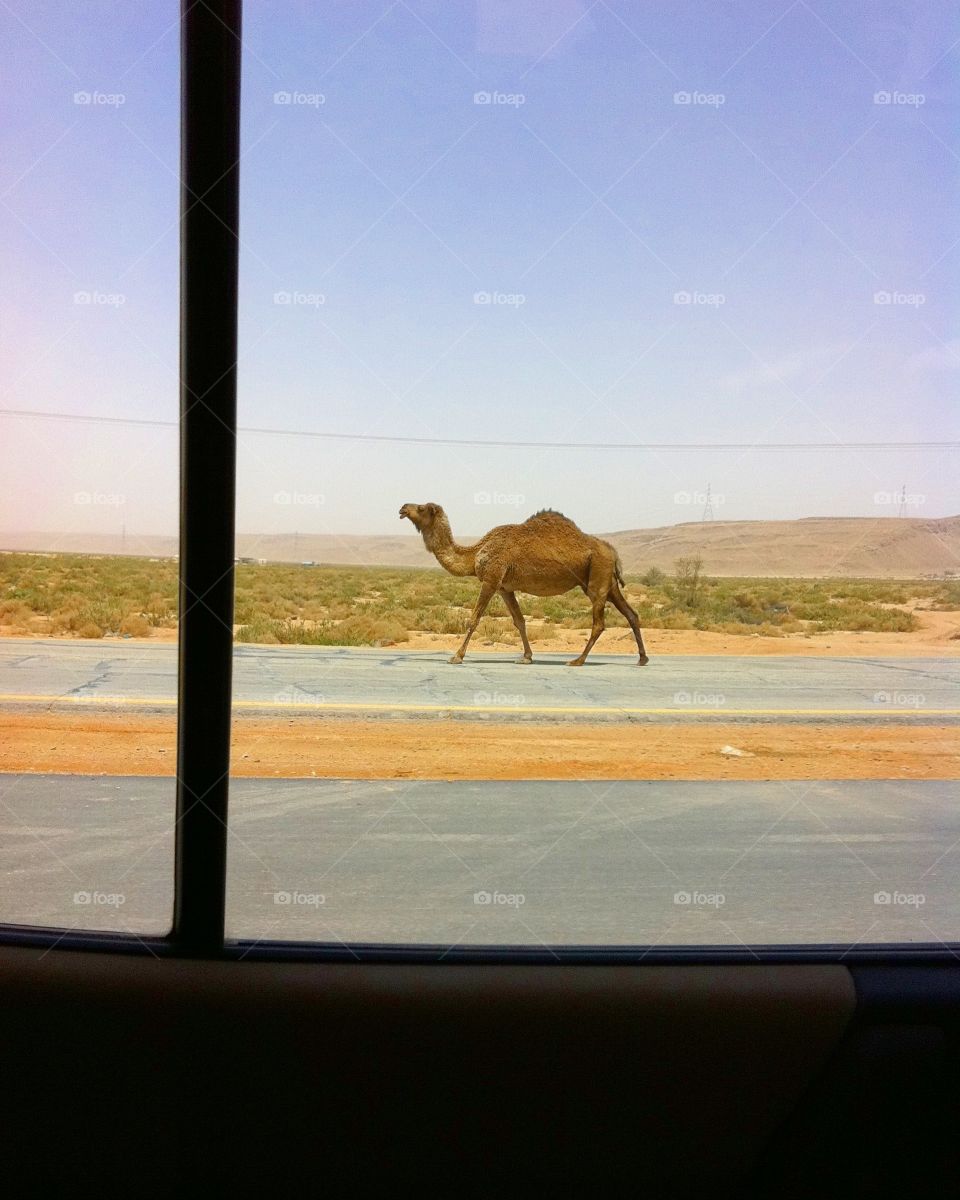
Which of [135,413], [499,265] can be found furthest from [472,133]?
[135,413]

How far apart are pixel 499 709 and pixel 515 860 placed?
29.8 inches

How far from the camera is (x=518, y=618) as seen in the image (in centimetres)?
284

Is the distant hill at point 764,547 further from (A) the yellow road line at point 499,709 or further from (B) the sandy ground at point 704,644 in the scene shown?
(A) the yellow road line at point 499,709

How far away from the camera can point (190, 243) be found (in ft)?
5.73

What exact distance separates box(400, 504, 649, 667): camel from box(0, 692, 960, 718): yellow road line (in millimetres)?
168

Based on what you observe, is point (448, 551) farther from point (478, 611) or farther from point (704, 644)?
point (704, 644)

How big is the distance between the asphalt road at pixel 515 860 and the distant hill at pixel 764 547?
49 cm

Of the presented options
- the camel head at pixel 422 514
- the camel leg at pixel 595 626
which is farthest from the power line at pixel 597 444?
the camel leg at pixel 595 626

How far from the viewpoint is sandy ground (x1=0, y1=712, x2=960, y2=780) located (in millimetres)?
2260

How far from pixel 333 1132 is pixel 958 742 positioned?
151 cm

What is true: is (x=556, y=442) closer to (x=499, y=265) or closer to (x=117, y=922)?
(x=499, y=265)

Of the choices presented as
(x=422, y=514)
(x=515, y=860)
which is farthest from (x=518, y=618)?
(x=515, y=860)

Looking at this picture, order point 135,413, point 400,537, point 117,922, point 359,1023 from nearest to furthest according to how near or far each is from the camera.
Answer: point 359,1023, point 117,922, point 135,413, point 400,537

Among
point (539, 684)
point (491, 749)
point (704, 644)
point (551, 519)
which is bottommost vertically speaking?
point (491, 749)
